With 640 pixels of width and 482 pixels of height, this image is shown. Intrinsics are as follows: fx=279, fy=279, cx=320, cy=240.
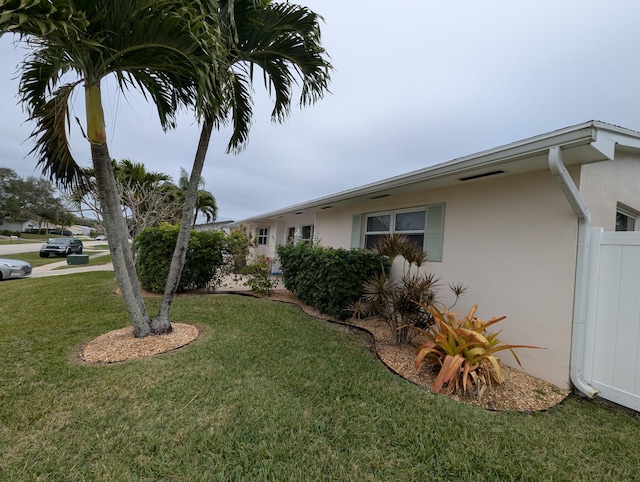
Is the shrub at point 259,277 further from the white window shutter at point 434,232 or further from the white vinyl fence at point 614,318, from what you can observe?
the white vinyl fence at point 614,318

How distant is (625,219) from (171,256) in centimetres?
1021

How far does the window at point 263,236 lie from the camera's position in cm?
1682

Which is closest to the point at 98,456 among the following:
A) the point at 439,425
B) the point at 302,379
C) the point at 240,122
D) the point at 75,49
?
the point at 302,379

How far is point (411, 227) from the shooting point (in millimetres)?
6410

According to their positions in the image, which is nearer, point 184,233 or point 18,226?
point 184,233

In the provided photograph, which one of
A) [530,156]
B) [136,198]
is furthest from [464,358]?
[136,198]

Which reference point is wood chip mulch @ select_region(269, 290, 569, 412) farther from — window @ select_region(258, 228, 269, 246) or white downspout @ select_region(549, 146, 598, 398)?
window @ select_region(258, 228, 269, 246)

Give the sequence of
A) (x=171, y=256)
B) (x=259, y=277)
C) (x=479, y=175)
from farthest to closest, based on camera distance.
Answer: (x=259, y=277) → (x=171, y=256) → (x=479, y=175)

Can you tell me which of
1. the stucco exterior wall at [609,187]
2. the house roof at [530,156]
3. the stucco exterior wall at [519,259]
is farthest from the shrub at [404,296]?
the stucco exterior wall at [609,187]

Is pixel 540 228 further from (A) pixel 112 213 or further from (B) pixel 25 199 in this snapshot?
(B) pixel 25 199

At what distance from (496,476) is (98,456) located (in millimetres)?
3032

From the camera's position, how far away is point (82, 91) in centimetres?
378

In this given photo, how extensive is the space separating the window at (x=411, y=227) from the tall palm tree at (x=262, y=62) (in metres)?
3.18

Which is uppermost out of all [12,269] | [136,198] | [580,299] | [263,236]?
[136,198]
